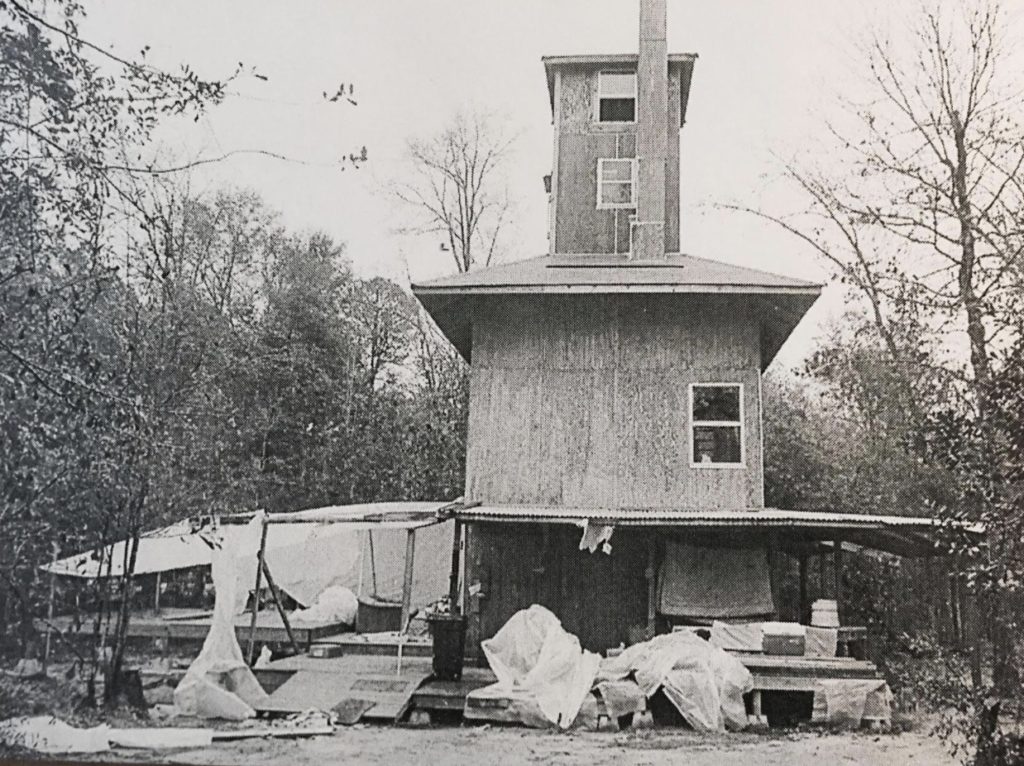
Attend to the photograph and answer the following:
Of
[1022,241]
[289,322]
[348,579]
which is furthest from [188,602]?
[1022,241]

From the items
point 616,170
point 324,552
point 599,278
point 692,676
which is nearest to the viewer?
point 692,676

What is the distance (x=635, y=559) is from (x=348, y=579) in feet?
9.78

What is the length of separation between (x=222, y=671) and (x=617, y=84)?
4224 mm

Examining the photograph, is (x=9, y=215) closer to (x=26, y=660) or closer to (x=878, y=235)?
(x=26, y=660)

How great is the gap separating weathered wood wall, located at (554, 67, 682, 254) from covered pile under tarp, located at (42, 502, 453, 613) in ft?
6.93

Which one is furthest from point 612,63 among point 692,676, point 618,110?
point 692,676

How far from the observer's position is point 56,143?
488 centimetres

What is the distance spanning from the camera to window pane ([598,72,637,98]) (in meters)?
6.08

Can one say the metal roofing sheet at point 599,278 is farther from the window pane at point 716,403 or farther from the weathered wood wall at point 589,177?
the window pane at point 716,403

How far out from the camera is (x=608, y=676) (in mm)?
5156

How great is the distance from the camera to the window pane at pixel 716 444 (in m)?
6.22

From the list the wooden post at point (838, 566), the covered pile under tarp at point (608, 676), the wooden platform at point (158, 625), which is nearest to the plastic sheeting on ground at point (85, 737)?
the wooden platform at point (158, 625)

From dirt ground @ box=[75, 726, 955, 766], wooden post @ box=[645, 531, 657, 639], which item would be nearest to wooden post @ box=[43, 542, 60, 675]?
dirt ground @ box=[75, 726, 955, 766]

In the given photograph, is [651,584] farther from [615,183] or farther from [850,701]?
[615,183]
